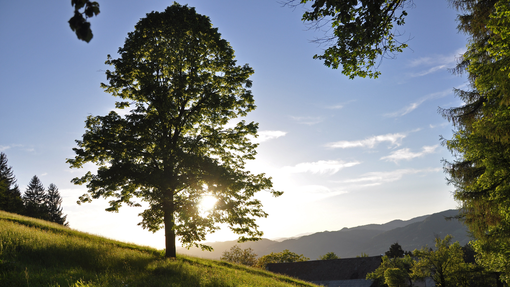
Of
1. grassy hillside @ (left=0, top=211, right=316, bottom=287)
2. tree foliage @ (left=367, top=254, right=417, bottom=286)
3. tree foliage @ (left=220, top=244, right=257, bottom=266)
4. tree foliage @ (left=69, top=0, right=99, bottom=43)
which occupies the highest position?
tree foliage @ (left=69, top=0, right=99, bottom=43)

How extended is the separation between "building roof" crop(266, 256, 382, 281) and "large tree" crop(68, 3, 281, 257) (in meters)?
35.4

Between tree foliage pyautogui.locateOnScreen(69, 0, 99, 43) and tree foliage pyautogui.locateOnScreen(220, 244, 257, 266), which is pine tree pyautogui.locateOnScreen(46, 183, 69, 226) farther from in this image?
tree foliage pyautogui.locateOnScreen(69, 0, 99, 43)

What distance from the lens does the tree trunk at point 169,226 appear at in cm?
1468

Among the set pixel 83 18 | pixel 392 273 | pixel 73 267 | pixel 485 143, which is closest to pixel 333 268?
pixel 392 273

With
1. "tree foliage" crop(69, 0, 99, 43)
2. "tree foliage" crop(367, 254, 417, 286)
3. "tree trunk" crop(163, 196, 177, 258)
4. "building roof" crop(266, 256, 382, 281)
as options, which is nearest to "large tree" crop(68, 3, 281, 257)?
"tree trunk" crop(163, 196, 177, 258)

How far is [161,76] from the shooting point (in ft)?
50.6

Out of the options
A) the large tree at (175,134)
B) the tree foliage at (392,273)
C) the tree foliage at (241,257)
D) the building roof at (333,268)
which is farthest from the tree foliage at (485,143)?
the tree foliage at (241,257)

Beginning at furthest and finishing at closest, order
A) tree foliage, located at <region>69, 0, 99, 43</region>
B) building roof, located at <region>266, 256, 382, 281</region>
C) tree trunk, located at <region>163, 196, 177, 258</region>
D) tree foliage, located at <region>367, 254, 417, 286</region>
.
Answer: building roof, located at <region>266, 256, 382, 281</region>
tree foliage, located at <region>367, 254, 417, 286</region>
tree trunk, located at <region>163, 196, 177, 258</region>
tree foliage, located at <region>69, 0, 99, 43</region>

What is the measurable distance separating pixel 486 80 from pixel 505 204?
589 centimetres

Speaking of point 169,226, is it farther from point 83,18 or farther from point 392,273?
point 392,273

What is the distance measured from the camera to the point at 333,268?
151 ft

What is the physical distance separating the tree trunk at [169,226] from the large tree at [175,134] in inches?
2.2

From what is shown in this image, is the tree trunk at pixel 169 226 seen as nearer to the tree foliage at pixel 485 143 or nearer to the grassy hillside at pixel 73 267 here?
the grassy hillside at pixel 73 267

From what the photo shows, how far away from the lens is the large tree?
13742 mm
